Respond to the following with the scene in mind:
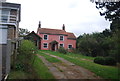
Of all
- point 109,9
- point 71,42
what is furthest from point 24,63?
point 71,42

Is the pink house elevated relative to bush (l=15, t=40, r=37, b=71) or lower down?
elevated

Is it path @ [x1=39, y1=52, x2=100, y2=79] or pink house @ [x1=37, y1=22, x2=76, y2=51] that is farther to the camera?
pink house @ [x1=37, y1=22, x2=76, y2=51]

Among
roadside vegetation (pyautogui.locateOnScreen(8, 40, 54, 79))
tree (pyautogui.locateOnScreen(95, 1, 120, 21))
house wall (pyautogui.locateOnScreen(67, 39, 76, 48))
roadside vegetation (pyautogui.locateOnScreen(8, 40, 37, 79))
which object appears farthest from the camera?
house wall (pyautogui.locateOnScreen(67, 39, 76, 48))

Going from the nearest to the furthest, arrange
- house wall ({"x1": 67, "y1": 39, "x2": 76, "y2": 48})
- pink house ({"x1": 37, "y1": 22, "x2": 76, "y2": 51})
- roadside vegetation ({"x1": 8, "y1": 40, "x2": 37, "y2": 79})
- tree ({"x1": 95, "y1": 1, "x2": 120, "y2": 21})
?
roadside vegetation ({"x1": 8, "y1": 40, "x2": 37, "y2": 79}), tree ({"x1": 95, "y1": 1, "x2": 120, "y2": 21}), pink house ({"x1": 37, "y1": 22, "x2": 76, "y2": 51}), house wall ({"x1": 67, "y1": 39, "x2": 76, "y2": 48})

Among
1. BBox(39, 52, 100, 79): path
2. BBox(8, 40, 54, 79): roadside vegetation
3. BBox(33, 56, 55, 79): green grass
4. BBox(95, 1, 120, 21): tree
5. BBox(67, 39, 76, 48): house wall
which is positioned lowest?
BBox(39, 52, 100, 79): path

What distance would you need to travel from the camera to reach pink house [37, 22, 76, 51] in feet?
107

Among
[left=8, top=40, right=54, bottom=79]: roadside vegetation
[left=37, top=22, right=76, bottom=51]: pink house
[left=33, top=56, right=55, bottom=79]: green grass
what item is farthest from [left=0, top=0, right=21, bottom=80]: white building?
[left=37, top=22, right=76, bottom=51]: pink house

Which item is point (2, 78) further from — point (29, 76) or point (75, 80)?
point (75, 80)

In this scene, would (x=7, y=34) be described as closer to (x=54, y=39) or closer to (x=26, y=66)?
(x=26, y=66)

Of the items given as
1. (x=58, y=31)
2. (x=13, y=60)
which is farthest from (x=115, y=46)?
(x=58, y=31)

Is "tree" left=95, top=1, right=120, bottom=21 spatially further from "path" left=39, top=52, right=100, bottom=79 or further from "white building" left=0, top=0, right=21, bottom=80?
"white building" left=0, top=0, right=21, bottom=80

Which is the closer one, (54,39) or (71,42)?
(54,39)

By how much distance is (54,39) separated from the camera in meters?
33.6

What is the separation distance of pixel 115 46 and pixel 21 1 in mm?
12999
